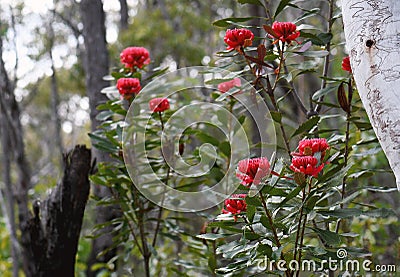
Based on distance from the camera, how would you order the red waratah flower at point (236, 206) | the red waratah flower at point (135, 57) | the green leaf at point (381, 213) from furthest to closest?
1. the red waratah flower at point (135, 57)
2. the green leaf at point (381, 213)
3. the red waratah flower at point (236, 206)

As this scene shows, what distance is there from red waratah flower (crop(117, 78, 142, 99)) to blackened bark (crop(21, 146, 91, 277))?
0.63m

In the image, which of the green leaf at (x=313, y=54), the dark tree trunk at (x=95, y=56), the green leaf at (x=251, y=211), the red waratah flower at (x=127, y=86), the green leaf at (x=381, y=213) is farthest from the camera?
the dark tree trunk at (x=95, y=56)

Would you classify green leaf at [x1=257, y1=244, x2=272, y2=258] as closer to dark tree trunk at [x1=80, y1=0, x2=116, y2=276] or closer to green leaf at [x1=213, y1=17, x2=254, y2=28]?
green leaf at [x1=213, y1=17, x2=254, y2=28]

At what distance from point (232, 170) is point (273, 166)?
70 centimetres

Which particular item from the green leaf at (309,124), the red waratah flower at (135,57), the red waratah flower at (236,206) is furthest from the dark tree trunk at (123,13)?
the red waratah flower at (236,206)

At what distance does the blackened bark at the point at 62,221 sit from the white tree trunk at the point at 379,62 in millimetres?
1819

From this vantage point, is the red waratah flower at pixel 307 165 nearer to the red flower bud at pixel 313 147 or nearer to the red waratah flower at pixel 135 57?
the red flower bud at pixel 313 147

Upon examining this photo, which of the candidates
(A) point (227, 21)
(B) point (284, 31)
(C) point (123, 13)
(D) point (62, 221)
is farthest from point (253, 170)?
(C) point (123, 13)

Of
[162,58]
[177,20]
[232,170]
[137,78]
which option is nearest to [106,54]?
[137,78]

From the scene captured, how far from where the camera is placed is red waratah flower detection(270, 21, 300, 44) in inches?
72.9

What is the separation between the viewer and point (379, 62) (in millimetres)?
1325

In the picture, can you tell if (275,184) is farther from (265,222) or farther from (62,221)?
(62,221)

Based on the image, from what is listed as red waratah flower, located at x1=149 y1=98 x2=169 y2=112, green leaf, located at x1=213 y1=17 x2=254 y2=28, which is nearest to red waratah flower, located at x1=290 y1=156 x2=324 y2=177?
green leaf, located at x1=213 y1=17 x2=254 y2=28

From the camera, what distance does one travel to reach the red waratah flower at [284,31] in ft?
6.07
